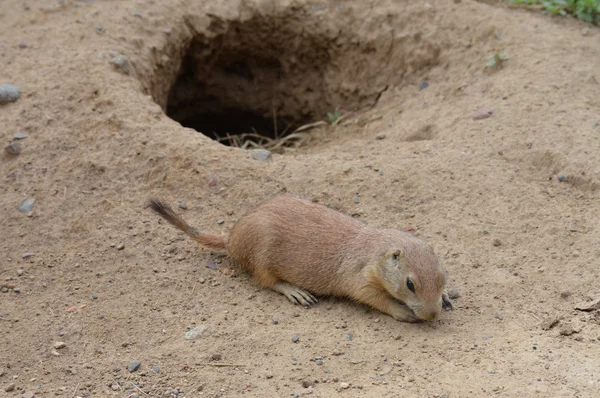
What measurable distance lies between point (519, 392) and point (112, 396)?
7.04 ft

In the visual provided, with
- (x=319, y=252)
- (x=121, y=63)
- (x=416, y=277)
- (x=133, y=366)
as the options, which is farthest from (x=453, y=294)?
(x=121, y=63)

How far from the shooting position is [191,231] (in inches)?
207

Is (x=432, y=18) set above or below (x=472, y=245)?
above

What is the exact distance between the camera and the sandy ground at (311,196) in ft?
13.8

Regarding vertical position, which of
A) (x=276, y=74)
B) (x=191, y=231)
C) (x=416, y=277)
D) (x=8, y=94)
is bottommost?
(x=276, y=74)

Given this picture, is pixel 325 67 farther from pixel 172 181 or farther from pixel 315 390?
pixel 315 390

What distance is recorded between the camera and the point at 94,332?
4.62m

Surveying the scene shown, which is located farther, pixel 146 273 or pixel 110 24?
pixel 110 24

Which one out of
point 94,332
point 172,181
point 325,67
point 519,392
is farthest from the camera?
point 325,67

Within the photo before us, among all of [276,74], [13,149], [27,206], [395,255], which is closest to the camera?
[395,255]

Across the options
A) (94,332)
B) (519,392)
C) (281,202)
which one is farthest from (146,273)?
(519,392)

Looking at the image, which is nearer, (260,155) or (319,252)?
(319,252)

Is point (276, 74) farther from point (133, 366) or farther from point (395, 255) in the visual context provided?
point (133, 366)

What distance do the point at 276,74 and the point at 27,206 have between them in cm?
411
